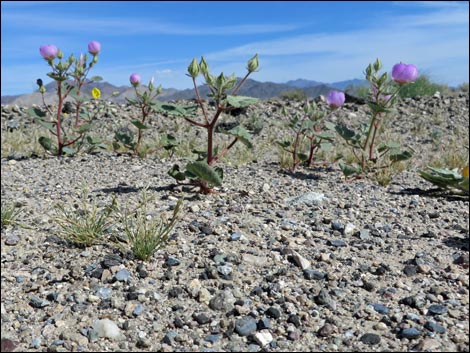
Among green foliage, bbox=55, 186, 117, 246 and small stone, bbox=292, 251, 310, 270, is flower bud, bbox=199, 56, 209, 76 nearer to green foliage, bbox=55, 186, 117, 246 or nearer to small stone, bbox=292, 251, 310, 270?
green foliage, bbox=55, 186, 117, 246

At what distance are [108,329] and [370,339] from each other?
993 mm

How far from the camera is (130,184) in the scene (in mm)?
3826

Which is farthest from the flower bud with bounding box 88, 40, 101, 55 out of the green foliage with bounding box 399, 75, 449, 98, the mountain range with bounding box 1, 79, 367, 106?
the green foliage with bounding box 399, 75, 449, 98

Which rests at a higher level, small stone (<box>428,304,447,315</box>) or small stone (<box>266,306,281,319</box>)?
small stone (<box>428,304,447,315</box>)

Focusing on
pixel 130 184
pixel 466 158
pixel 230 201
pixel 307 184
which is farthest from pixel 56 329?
pixel 466 158

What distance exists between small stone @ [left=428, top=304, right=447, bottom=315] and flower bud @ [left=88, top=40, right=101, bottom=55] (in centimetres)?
392

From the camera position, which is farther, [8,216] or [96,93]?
[96,93]

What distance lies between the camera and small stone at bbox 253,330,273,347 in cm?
201

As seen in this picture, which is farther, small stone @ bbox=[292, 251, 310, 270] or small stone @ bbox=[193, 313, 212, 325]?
small stone @ bbox=[292, 251, 310, 270]

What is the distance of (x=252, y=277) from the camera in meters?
2.41

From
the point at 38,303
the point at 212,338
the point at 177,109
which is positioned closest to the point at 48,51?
the point at 177,109

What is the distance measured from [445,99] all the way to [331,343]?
812 centimetres

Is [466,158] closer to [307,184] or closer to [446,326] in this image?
[307,184]

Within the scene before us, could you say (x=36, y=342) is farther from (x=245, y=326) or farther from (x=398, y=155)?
(x=398, y=155)
